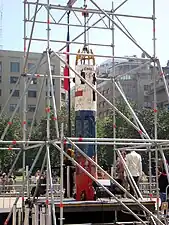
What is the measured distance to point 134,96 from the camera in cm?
8131

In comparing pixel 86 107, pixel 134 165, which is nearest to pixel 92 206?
pixel 86 107

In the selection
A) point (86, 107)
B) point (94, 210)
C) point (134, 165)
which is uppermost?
point (86, 107)

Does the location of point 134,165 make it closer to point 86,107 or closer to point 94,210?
point 86,107

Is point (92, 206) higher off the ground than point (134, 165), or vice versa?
point (134, 165)

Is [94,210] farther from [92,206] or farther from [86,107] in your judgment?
[86,107]

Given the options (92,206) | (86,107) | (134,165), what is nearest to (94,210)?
(92,206)

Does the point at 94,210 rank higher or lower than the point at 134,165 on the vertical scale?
lower

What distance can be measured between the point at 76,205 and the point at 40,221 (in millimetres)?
870

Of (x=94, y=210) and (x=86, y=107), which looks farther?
(x=86, y=107)

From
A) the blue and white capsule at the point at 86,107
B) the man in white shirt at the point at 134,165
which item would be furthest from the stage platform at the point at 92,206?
the man in white shirt at the point at 134,165

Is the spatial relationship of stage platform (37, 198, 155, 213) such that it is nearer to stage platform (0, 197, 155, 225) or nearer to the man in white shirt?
stage platform (0, 197, 155, 225)

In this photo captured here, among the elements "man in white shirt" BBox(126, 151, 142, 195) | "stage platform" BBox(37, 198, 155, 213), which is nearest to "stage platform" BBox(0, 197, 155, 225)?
"stage platform" BBox(37, 198, 155, 213)

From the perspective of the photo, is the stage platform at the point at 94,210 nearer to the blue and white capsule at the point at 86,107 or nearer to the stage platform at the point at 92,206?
the stage platform at the point at 92,206

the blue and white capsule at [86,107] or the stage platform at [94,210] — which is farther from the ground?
the blue and white capsule at [86,107]
